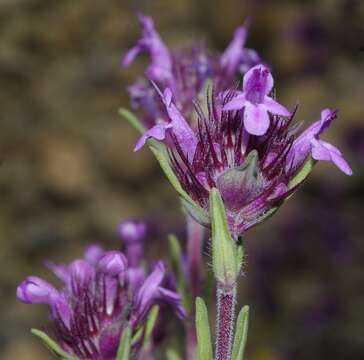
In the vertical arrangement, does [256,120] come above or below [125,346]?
above

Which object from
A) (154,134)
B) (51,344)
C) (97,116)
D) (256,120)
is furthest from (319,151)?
(97,116)

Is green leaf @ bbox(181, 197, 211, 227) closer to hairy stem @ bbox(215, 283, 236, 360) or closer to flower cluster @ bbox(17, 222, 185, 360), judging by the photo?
hairy stem @ bbox(215, 283, 236, 360)

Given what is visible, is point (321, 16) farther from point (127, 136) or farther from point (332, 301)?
point (332, 301)

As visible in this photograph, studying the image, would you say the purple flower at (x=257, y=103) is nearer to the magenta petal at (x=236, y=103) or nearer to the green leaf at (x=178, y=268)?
the magenta petal at (x=236, y=103)

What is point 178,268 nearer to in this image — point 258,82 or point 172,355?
point 172,355

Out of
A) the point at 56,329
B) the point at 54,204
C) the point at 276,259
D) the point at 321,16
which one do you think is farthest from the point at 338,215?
the point at 56,329

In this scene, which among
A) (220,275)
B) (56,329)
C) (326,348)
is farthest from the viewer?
(326,348)
